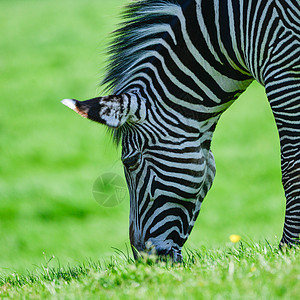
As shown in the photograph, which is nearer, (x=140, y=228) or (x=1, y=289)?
(x=1, y=289)

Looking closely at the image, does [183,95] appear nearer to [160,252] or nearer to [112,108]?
[112,108]

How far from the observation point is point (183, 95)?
5105mm

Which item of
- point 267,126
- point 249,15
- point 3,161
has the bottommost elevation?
point 3,161

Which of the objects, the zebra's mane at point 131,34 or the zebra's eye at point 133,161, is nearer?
the zebra's eye at point 133,161

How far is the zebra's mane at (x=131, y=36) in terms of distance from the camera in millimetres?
5199

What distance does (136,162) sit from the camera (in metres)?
4.97

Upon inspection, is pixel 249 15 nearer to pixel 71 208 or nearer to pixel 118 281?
pixel 118 281

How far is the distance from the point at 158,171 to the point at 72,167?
48.9 ft

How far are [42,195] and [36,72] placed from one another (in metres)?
9.91

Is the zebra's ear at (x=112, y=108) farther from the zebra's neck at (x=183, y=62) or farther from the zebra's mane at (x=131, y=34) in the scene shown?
the zebra's mane at (x=131, y=34)

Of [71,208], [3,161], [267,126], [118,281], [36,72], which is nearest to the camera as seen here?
[118,281]

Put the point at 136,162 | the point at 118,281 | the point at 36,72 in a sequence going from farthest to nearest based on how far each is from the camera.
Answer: the point at 36,72, the point at 136,162, the point at 118,281

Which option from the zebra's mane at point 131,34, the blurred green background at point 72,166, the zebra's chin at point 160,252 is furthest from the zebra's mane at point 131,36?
the blurred green background at point 72,166

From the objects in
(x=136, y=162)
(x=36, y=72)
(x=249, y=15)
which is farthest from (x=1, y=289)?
(x=36, y=72)
